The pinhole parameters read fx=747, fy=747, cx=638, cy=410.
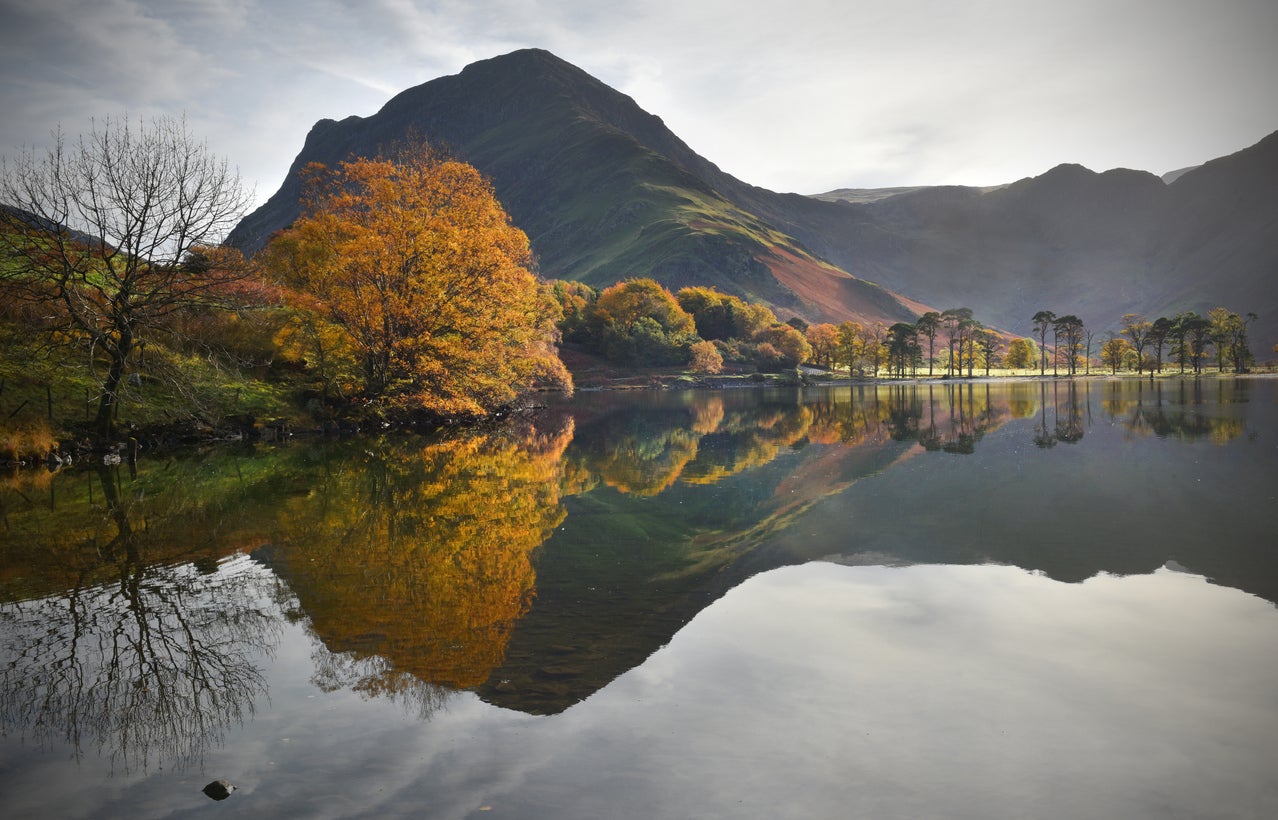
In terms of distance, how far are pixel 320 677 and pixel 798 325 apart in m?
176

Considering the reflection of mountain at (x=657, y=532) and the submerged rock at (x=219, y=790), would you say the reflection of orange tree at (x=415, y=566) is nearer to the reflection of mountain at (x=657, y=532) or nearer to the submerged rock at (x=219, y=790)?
the reflection of mountain at (x=657, y=532)

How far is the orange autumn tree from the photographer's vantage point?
37.8m

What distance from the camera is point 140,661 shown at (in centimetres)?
783

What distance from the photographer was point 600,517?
1592 cm

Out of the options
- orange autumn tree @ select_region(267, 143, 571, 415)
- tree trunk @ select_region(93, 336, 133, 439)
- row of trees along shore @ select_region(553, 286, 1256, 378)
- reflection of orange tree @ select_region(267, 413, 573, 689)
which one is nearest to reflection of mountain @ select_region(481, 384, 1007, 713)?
reflection of orange tree @ select_region(267, 413, 573, 689)

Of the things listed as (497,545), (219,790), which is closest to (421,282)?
(497,545)

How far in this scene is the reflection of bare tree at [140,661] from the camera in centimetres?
637

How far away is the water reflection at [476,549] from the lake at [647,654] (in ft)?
0.22

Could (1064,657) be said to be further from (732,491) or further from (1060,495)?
(732,491)

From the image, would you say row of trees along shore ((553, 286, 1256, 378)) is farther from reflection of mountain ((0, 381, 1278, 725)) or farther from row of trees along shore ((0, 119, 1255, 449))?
reflection of mountain ((0, 381, 1278, 725))

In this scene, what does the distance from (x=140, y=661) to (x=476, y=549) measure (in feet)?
17.4

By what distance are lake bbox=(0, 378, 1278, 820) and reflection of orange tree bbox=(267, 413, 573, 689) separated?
0.22ft

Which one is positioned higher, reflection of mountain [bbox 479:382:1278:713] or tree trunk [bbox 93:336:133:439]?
tree trunk [bbox 93:336:133:439]

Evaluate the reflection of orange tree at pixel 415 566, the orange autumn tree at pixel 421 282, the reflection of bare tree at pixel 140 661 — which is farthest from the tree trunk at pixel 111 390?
the reflection of bare tree at pixel 140 661
